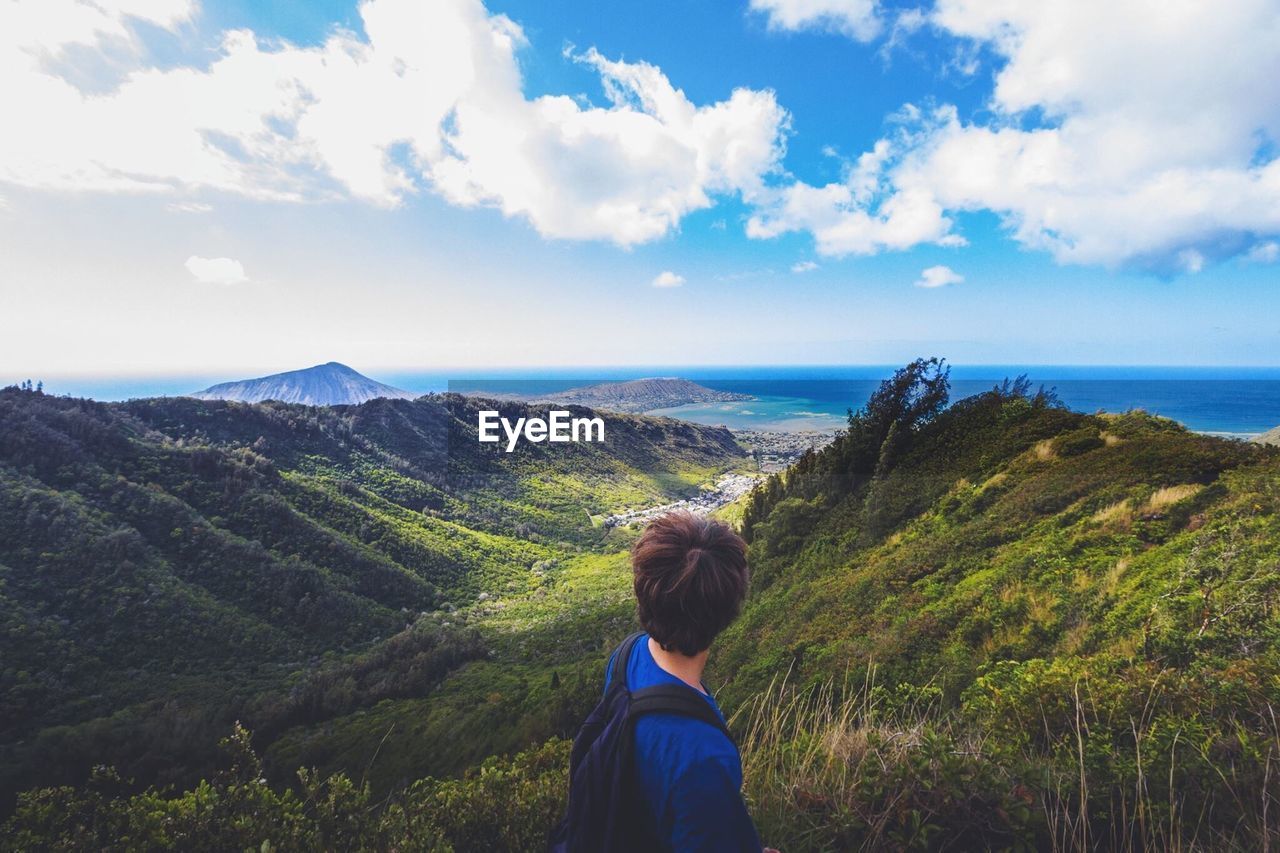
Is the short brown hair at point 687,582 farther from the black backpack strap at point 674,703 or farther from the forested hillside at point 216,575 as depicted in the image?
the forested hillside at point 216,575

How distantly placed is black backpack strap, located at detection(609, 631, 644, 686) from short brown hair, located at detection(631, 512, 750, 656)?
28 cm

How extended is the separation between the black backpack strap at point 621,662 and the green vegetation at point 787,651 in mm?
1434

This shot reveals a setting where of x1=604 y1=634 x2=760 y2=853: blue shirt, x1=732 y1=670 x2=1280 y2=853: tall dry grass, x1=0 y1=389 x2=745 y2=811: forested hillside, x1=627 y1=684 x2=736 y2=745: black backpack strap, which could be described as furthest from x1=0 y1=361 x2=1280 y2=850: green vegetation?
x1=627 y1=684 x2=736 y2=745: black backpack strap

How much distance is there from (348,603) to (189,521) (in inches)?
589

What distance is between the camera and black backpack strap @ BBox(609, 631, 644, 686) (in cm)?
215

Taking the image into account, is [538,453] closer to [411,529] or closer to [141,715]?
[411,529]

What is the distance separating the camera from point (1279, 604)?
427cm

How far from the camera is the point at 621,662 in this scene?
2.25 metres

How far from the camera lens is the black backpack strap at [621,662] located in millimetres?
2154

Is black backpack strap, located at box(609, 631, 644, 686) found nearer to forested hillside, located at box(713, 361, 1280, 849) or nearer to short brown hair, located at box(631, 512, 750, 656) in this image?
short brown hair, located at box(631, 512, 750, 656)

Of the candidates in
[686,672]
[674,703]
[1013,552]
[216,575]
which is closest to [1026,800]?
[686,672]

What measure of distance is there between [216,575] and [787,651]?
46240 mm

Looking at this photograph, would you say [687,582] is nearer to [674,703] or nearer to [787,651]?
[674,703]

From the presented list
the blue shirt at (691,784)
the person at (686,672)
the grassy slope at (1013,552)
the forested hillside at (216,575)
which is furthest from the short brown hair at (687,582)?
the forested hillside at (216,575)
